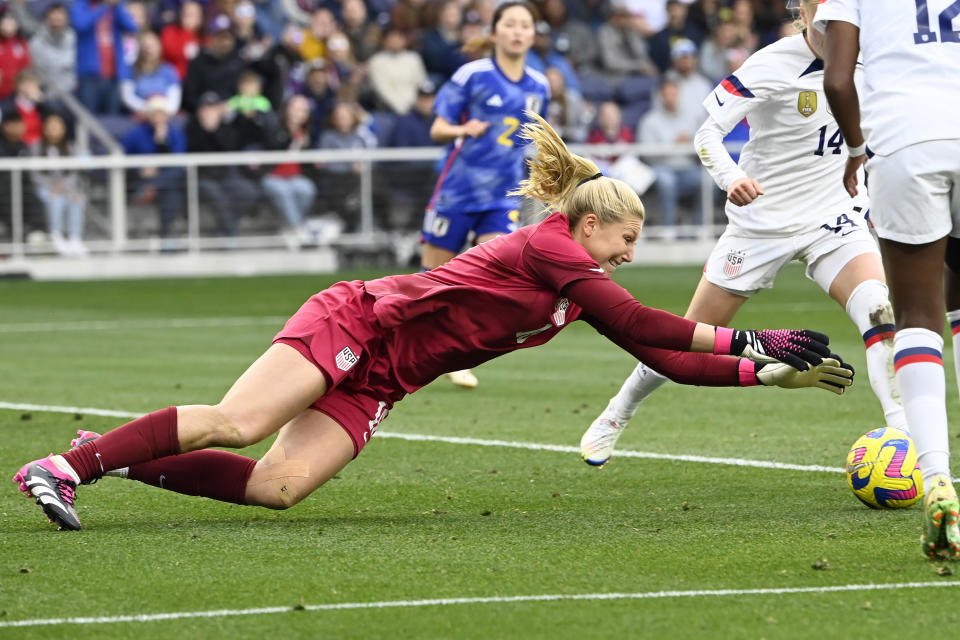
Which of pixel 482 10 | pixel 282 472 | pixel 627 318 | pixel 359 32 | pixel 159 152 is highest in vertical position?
pixel 482 10

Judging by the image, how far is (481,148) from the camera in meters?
12.0

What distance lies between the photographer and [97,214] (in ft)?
72.1

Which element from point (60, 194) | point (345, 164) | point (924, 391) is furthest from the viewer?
point (345, 164)

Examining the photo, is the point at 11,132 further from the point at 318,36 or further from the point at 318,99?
the point at 318,36

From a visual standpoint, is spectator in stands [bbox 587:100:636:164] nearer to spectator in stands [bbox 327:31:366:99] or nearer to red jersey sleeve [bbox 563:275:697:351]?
spectator in stands [bbox 327:31:366:99]

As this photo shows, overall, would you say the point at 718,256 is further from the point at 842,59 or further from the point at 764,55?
the point at 842,59

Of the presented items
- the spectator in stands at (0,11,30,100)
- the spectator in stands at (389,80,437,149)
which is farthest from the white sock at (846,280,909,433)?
the spectator in stands at (0,11,30,100)

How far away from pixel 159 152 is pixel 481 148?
1138cm

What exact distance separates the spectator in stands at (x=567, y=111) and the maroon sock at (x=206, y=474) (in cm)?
1629

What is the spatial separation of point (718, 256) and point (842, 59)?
2.38 m

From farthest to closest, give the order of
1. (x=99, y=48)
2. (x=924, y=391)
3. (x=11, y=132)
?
(x=99, y=48) < (x=11, y=132) < (x=924, y=391)

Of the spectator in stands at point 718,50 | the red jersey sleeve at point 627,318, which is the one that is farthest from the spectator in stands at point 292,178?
the red jersey sleeve at point 627,318

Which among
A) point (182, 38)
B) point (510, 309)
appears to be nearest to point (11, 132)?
point (182, 38)

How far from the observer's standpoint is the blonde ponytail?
625 cm
